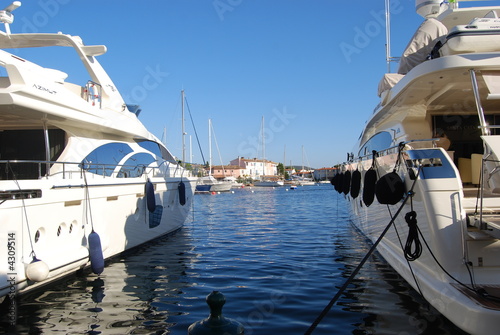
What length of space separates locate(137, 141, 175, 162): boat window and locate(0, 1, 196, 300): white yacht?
45mm

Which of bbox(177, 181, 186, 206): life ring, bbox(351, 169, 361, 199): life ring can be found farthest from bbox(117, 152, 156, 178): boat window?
bbox(351, 169, 361, 199): life ring

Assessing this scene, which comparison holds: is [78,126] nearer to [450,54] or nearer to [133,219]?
[133,219]

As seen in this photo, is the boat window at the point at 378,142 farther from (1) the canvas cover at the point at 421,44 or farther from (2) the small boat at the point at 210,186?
(2) the small boat at the point at 210,186

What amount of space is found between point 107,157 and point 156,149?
3139 mm

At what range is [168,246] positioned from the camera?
11.3 metres

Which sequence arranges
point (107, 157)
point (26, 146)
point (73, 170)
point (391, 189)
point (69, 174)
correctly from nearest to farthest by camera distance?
point (391, 189) < point (73, 170) < point (69, 174) < point (26, 146) < point (107, 157)

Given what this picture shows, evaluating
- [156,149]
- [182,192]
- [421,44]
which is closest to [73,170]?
[156,149]

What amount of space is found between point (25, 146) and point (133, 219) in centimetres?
291

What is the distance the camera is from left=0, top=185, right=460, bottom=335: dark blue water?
17.5ft

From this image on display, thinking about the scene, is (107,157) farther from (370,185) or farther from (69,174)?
(370,185)

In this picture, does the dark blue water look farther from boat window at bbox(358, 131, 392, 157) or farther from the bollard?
the bollard

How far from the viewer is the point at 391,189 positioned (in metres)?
5.92

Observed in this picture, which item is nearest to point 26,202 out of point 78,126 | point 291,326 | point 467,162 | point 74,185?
point 74,185

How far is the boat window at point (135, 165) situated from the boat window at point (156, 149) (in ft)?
1.22
